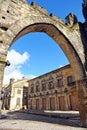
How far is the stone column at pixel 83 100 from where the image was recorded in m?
5.75

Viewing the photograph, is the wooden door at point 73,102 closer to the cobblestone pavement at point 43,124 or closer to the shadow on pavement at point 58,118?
the shadow on pavement at point 58,118

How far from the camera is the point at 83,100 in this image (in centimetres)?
599

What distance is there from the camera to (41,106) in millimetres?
24156

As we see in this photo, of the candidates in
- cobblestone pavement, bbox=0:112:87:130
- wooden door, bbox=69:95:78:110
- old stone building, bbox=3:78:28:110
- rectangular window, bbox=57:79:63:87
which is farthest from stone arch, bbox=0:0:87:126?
old stone building, bbox=3:78:28:110

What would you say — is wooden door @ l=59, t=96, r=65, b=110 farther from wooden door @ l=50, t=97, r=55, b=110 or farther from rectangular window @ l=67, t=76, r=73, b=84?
rectangular window @ l=67, t=76, r=73, b=84

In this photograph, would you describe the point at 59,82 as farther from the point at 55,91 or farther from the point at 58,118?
the point at 58,118

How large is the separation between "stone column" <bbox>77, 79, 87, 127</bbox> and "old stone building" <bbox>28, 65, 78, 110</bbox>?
35.6 feet

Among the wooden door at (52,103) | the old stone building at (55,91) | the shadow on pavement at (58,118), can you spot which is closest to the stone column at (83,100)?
the shadow on pavement at (58,118)

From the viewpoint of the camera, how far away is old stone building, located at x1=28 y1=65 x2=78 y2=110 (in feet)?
61.4

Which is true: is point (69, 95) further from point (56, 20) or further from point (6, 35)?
point (6, 35)

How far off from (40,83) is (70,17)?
18.9 m

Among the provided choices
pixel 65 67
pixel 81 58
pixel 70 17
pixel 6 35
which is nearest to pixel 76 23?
pixel 70 17

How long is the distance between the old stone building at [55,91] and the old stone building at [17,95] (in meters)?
3.53

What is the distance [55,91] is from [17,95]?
12275 millimetres
